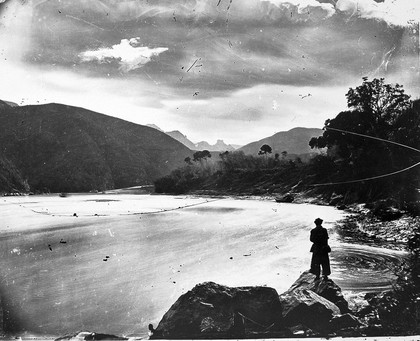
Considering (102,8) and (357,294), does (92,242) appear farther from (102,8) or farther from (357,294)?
(357,294)

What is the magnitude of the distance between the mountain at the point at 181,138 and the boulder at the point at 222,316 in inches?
124

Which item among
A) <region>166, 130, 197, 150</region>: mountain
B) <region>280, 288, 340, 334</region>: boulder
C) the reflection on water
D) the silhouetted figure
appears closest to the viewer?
<region>280, 288, 340, 334</region>: boulder

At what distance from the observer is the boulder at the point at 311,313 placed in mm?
4215

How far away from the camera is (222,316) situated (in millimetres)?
4281

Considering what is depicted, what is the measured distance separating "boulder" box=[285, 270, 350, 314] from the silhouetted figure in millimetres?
122

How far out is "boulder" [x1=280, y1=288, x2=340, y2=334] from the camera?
13.8ft

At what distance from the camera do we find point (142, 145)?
777cm

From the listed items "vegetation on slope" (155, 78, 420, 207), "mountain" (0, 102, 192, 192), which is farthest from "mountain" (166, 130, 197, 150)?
"vegetation on slope" (155, 78, 420, 207)

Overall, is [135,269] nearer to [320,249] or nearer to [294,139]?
[320,249]

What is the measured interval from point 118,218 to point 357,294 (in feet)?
27.2

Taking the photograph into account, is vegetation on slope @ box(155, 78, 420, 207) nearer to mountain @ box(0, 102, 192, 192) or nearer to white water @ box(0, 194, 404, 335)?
mountain @ box(0, 102, 192, 192)

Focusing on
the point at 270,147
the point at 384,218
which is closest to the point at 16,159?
the point at 270,147

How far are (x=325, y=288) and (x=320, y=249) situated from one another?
582 mm

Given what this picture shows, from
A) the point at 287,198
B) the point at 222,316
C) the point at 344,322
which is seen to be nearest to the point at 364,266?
the point at 344,322
